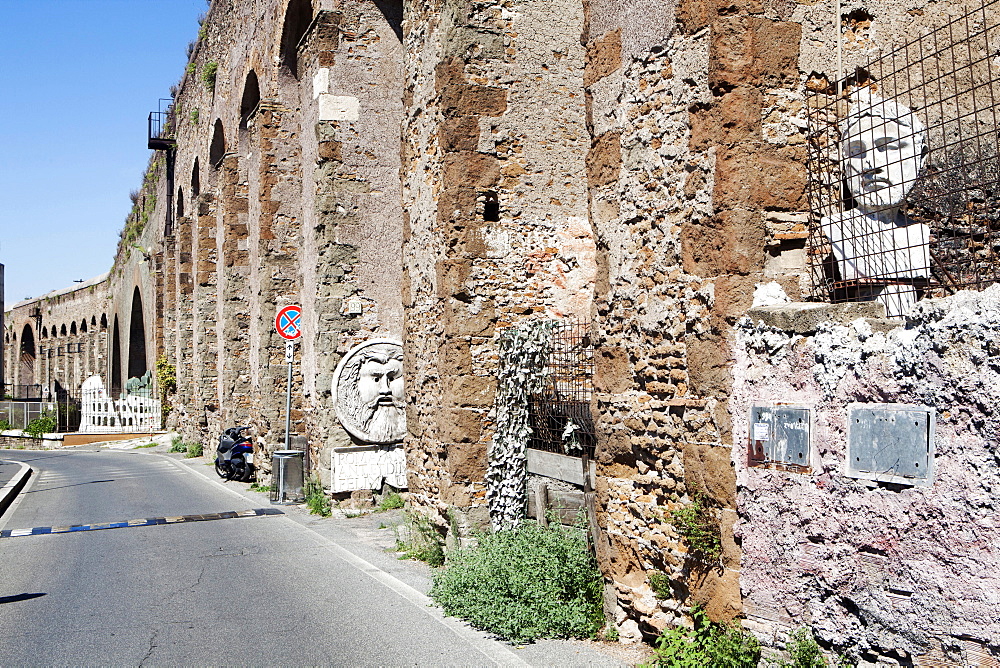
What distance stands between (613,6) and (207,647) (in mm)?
5132

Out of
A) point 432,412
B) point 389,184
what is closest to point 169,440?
point 389,184

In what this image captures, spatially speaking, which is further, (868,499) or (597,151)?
(597,151)

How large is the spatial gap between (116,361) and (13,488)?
3090 cm

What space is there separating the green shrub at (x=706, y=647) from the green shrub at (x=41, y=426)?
33977mm

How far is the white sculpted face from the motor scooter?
14.4 metres

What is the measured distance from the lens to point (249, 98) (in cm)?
1923

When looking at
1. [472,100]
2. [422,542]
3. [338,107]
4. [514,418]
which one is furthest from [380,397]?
[472,100]

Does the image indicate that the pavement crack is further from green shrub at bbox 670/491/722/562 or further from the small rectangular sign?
the small rectangular sign

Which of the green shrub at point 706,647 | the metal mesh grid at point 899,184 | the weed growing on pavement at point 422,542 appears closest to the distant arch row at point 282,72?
the weed growing on pavement at point 422,542

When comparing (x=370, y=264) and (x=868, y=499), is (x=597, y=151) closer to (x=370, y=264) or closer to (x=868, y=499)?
(x=868, y=499)

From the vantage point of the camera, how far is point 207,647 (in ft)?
20.6

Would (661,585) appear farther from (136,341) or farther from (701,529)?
(136,341)

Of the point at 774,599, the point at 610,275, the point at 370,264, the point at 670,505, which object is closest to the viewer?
the point at 774,599

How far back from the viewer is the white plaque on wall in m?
12.3
